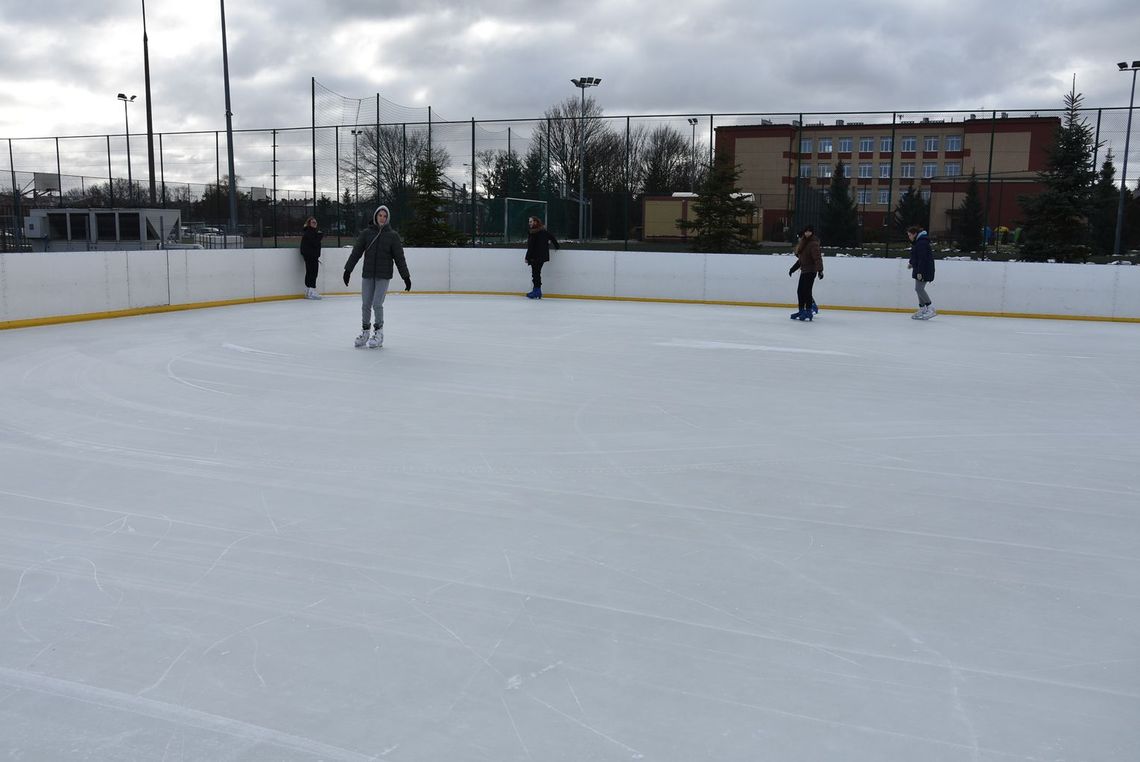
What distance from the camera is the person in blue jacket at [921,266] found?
1538cm

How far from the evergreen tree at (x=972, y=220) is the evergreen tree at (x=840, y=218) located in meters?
3.29

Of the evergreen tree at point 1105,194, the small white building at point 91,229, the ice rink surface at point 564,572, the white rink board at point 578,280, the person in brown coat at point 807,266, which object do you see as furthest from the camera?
the small white building at point 91,229

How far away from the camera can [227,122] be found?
23234mm

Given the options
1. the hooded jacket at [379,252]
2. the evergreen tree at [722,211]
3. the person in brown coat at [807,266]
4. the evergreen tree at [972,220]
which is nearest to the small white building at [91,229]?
the evergreen tree at [722,211]

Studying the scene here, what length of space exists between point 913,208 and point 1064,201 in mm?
5708

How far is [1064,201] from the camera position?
2248 cm

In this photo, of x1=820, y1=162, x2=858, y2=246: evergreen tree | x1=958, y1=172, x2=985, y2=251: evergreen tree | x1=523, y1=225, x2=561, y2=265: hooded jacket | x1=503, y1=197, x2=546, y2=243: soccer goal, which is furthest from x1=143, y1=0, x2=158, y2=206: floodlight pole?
x1=958, y1=172, x2=985, y2=251: evergreen tree

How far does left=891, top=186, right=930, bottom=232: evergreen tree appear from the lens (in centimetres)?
2623

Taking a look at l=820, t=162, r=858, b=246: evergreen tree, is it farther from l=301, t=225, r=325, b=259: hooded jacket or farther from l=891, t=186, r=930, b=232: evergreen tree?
l=301, t=225, r=325, b=259: hooded jacket

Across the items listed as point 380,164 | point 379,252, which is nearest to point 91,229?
point 380,164

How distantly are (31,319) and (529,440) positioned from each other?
10097 mm

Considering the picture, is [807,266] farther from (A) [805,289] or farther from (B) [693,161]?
(B) [693,161]

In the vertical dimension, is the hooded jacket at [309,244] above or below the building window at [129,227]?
below

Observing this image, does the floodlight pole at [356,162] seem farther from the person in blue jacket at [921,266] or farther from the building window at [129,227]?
the person in blue jacket at [921,266]
